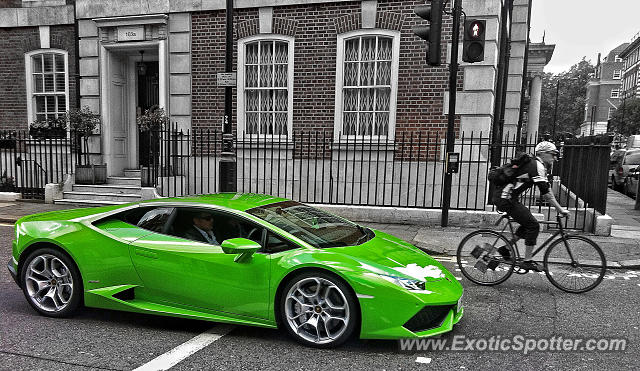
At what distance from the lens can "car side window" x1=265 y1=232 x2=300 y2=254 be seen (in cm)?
407

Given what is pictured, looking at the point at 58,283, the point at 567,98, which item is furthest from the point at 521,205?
the point at 567,98

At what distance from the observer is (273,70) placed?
11.7 meters

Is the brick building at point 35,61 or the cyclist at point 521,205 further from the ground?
the brick building at point 35,61

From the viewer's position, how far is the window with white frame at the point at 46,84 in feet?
45.0

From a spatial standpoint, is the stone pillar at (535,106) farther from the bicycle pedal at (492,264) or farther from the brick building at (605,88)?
the brick building at (605,88)

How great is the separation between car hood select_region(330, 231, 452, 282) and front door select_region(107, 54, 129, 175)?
10.7 metres

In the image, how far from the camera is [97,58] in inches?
513

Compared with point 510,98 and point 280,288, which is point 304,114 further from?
point 510,98

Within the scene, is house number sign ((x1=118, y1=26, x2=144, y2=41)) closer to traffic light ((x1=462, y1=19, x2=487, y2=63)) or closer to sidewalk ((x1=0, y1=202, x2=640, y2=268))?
sidewalk ((x1=0, y1=202, x2=640, y2=268))

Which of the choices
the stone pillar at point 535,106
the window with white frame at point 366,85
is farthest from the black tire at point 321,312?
the stone pillar at point 535,106

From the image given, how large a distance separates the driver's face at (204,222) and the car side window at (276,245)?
24.0 inches

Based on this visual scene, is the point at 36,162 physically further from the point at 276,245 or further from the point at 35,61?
the point at 276,245

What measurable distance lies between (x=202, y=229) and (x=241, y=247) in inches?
26.1

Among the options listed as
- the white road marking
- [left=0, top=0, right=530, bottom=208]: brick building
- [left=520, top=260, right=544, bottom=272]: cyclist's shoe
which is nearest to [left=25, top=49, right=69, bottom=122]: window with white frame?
[left=0, top=0, right=530, bottom=208]: brick building
